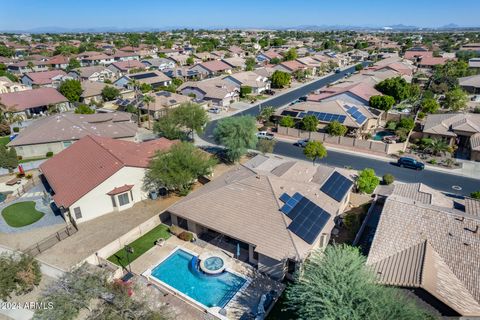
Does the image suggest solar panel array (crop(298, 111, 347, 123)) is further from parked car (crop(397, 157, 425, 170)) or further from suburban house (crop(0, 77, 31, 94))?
suburban house (crop(0, 77, 31, 94))

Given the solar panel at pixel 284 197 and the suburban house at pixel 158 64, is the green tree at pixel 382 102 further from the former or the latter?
the suburban house at pixel 158 64

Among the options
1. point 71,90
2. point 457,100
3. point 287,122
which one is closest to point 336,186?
point 287,122

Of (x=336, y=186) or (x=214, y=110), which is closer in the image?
(x=336, y=186)

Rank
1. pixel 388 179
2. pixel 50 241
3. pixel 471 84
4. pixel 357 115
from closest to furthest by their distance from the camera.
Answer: pixel 50 241
pixel 388 179
pixel 357 115
pixel 471 84

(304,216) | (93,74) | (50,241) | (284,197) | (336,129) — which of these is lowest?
(50,241)

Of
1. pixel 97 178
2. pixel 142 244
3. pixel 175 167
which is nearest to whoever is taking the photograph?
pixel 142 244

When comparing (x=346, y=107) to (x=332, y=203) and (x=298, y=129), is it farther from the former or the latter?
(x=332, y=203)

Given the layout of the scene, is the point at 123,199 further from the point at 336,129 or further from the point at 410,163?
the point at 410,163
